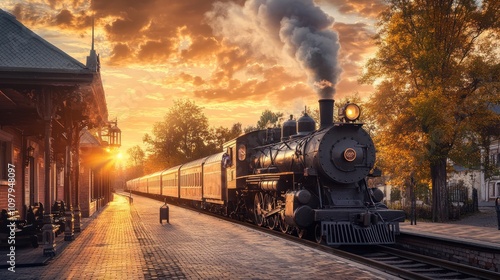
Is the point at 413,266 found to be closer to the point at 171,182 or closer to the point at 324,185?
the point at 324,185

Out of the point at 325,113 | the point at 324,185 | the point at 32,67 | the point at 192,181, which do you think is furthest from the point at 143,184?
the point at 32,67

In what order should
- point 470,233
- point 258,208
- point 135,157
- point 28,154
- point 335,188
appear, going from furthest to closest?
point 135,157, point 258,208, point 28,154, point 470,233, point 335,188

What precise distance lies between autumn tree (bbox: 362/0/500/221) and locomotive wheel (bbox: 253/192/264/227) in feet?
22.9

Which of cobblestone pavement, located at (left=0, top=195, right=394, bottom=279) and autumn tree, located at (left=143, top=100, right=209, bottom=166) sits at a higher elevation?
autumn tree, located at (left=143, top=100, right=209, bottom=166)

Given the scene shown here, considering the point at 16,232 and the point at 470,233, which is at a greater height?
the point at 16,232

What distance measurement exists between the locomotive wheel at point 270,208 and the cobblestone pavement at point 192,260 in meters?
1.39

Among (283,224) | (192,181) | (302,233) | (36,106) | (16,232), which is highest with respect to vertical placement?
(36,106)

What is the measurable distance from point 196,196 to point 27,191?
14808 millimetres

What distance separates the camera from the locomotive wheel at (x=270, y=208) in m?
16.6

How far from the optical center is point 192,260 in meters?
10.4

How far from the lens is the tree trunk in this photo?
22172mm

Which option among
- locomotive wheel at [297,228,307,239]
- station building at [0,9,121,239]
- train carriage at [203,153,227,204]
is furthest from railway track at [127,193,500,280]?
train carriage at [203,153,227,204]

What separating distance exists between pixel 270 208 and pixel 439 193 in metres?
9.26

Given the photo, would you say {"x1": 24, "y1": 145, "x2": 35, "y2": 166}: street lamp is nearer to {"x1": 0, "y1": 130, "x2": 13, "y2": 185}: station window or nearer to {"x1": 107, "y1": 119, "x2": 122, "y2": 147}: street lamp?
{"x1": 0, "y1": 130, "x2": 13, "y2": 185}: station window
